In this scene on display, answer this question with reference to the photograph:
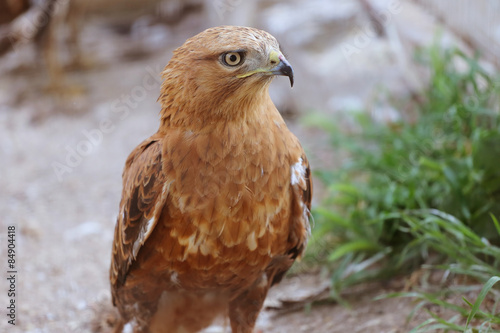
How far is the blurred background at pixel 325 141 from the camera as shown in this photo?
3.37m

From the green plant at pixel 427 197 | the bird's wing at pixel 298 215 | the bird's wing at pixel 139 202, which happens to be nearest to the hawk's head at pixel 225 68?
the bird's wing at pixel 139 202

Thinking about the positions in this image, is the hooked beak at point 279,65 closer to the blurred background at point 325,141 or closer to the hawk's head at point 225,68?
the hawk's head at point 225,68

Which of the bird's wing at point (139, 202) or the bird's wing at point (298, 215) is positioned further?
the bird's wing at point (298, 215)

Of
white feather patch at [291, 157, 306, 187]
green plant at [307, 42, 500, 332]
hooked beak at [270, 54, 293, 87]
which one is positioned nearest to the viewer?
hooked beak at [270, 54, 293, 87]

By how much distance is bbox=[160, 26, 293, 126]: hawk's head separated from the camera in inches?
84.5

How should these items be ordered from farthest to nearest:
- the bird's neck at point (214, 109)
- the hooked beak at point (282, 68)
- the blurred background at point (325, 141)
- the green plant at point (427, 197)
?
1. the blurred background at point (325, 141)
2. the green plant at point (427, 197)
3. the bird's neck at point (214, 109)
4. the hooked beak at point (282, 68)

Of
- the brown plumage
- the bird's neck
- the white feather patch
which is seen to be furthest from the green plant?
the bird's neck

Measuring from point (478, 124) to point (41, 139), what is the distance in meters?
4.58

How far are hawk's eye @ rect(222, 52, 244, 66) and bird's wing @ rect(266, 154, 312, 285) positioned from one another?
528 mm

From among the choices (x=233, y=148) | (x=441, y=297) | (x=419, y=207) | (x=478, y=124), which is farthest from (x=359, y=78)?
(x=233, y=148)

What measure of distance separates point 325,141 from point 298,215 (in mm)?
2589

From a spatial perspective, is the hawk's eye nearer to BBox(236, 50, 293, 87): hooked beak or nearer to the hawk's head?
the hawk's head

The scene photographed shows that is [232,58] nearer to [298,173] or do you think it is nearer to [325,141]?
[298,173]

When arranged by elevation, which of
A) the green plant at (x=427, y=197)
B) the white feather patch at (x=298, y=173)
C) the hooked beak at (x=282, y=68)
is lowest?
the green plant at (x=427, y=197)
